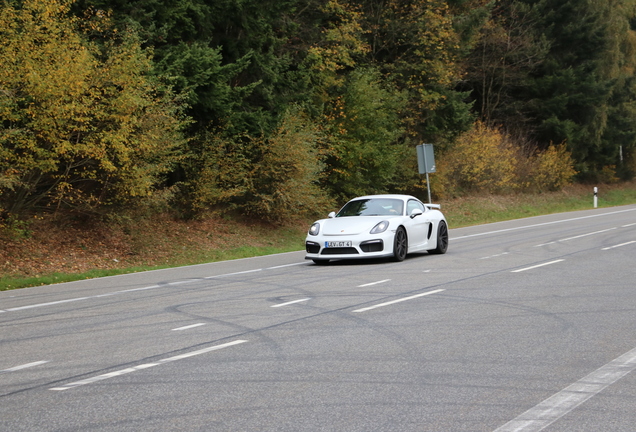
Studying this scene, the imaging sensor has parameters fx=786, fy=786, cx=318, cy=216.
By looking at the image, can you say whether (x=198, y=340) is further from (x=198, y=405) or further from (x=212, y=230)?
(x=212, y=230)

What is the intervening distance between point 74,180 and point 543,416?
1566cm

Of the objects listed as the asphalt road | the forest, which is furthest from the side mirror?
the forest

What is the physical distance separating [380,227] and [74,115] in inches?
277

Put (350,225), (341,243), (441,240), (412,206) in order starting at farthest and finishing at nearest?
(441,240) < (412,206) < (350,225) < (341,243)

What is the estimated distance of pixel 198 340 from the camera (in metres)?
7.57

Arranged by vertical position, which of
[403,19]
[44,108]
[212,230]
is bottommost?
[212,230]

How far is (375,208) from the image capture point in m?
16.6

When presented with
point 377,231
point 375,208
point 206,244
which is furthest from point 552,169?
point 377,231

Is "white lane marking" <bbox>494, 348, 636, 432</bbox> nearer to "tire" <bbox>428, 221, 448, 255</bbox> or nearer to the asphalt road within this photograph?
the asphalt road

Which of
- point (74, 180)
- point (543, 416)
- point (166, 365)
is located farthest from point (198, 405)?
point (74, 180)

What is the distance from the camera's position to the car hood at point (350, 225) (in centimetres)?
1536

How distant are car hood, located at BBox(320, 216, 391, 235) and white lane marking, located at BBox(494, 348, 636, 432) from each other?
9063 millimetres

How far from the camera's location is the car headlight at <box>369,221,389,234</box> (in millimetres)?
15328

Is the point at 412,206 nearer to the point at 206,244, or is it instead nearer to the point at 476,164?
the point at 206,244
